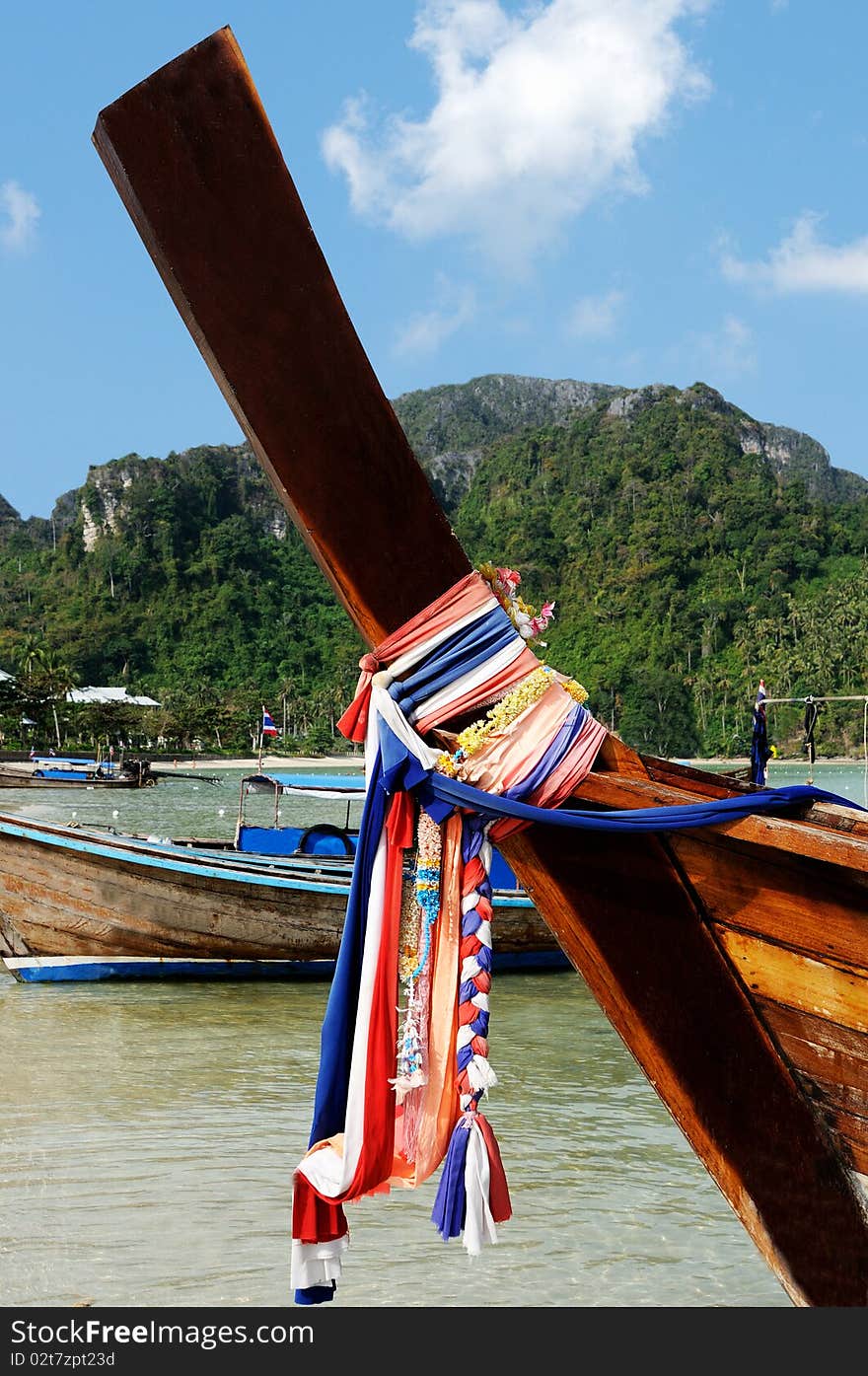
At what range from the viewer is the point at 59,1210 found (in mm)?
4891

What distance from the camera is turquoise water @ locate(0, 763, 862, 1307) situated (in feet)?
14.1

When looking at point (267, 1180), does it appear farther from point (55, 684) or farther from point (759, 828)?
point (55, 684)

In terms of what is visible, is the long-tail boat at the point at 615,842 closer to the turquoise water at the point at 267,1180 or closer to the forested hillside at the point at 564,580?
the turquoise water at the point at 267,1180

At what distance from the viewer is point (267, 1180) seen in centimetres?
532

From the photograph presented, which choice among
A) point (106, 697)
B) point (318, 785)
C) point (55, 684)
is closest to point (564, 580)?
point (106, 697)

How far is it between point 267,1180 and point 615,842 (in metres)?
4.04

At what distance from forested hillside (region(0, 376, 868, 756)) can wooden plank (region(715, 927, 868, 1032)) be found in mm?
69534

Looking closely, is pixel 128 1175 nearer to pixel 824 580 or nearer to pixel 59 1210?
pixel 59 1210

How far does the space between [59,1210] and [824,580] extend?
92.7 metres

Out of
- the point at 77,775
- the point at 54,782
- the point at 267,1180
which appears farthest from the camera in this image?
the point at 77,775

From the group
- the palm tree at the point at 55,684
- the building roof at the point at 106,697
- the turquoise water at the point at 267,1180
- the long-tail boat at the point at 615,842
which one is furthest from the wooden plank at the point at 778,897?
the building roof at the point at 106,697

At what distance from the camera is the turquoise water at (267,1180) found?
169 inches
